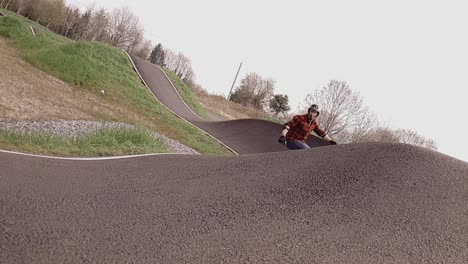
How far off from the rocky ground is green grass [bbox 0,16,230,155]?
0.97 m

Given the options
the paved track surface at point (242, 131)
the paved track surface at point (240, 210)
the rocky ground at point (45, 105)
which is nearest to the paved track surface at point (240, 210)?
the paved track surface at point (240, 210)

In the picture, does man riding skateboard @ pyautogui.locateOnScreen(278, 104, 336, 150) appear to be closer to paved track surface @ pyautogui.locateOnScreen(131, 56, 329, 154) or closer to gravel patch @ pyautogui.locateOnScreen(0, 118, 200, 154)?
gravel patch @ pyautogui.locateOnScreen(0, 118, 200, 154)

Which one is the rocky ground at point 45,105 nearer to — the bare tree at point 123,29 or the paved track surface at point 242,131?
the paved track surface at point 242,131

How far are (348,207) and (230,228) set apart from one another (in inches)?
69.2

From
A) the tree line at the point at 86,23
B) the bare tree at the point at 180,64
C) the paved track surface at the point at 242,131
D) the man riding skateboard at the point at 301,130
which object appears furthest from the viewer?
the bare tree at the point at 180,64

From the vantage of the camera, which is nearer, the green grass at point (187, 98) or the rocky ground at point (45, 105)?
the rocky ground at point (45, 105)

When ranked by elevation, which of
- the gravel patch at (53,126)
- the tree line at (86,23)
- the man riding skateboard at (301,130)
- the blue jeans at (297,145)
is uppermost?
the tree line at (86,23)

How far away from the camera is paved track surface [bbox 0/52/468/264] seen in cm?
353

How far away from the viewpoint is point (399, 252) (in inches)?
160

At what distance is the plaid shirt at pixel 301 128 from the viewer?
926 cm

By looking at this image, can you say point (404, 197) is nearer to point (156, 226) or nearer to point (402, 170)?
point (402, 170)

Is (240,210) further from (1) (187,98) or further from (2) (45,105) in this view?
(1) (187,98)

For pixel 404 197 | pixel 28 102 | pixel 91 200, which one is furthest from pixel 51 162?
pixel 28 102

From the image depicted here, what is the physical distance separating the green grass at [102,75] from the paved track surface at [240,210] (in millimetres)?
8266
